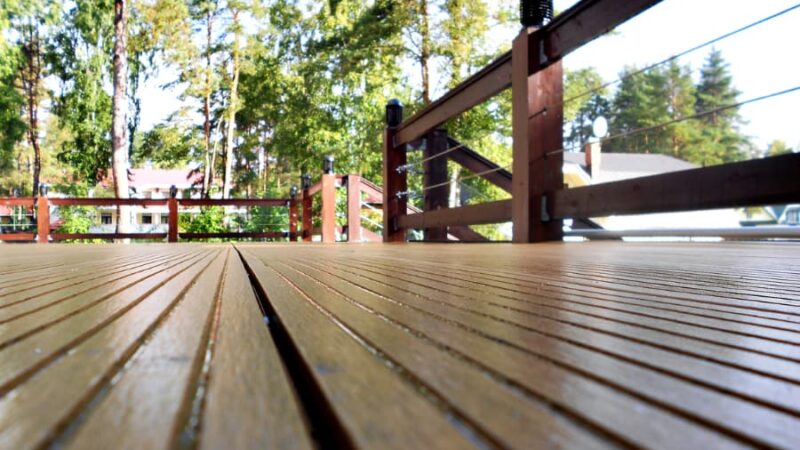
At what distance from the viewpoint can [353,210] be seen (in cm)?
487

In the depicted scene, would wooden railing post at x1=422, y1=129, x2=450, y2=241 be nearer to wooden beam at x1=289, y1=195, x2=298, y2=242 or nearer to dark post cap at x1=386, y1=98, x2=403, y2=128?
dark post cap at x1=386, y1=98, x2=403, y2=128

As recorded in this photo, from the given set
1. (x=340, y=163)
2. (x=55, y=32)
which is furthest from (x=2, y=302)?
(x=55, y=32)

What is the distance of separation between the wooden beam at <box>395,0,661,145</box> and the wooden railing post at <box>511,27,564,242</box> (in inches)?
1.7

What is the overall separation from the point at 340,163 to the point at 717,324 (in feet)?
36.7

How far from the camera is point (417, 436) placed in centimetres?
19

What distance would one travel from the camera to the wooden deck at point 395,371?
193 millimetres

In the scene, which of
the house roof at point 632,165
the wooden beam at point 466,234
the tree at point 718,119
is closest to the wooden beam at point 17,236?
the wooden beam at point 466,234

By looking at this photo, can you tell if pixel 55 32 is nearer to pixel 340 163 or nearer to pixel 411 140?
pixel 340 163

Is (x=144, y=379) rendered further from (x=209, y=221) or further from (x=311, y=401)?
(x=209, y=221)

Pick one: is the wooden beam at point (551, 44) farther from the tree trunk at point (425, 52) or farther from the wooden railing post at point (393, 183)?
the tree trunk at point (425, 52)

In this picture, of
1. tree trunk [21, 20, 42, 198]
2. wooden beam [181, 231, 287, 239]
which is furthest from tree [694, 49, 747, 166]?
tree trunk [21, 20, 42, 198]

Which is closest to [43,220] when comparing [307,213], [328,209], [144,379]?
[307,213]

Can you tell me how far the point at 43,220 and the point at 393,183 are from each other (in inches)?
223

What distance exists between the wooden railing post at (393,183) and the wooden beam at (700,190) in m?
1.79
